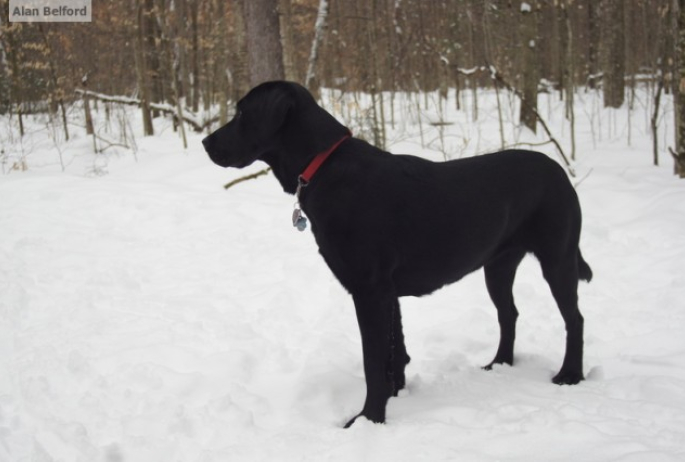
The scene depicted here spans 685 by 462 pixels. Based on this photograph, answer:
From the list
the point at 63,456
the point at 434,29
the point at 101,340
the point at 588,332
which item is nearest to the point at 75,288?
the point at 101,340

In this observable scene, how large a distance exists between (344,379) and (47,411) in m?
1.52

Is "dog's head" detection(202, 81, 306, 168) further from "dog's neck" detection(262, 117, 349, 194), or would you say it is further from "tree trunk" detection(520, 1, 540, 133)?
"tree trunk" detection(520, 1, 540, 133)

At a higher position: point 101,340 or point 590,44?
point 590,44

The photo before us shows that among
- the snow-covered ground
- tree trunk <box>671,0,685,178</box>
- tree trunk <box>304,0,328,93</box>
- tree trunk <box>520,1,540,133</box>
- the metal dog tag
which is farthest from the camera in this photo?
tree trunk <box>520,1,540,133</box>

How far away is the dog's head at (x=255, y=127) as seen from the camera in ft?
8.85

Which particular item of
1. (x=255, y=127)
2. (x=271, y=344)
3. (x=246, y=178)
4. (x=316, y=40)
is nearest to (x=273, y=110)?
(x=255, y=127)

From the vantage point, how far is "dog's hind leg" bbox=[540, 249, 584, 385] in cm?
321

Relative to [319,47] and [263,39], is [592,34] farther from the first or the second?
[263,39]

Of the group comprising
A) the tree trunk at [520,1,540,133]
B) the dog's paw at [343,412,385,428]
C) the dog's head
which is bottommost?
the dog's paw at [343,412,385,428]

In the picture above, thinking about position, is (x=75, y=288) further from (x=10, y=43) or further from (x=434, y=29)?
(x=434, y=29)

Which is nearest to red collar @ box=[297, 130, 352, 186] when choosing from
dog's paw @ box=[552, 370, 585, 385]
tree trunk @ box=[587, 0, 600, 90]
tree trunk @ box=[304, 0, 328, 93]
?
dog's paw @ box=[552, 370, 585, 385]

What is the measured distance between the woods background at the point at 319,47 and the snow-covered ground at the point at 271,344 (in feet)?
9.82

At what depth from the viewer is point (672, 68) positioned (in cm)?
771

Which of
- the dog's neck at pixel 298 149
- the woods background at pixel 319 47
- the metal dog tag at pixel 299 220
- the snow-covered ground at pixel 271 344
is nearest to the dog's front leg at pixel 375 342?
the snow-covered ground at pixel 271 344
